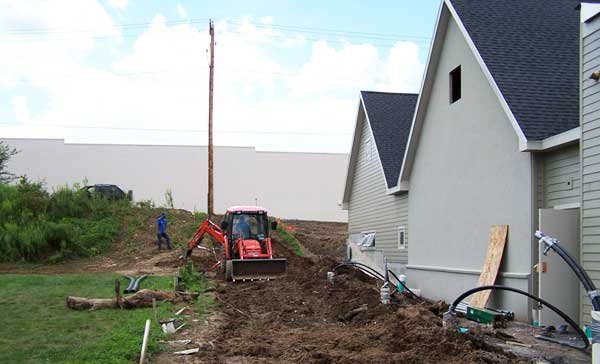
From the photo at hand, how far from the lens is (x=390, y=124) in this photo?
2492 centimetres

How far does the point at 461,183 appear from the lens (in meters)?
16.1

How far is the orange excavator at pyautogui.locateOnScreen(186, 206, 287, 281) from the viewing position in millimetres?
19125

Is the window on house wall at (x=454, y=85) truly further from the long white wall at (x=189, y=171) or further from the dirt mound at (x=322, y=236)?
the long white wall at (x=189, y=171)

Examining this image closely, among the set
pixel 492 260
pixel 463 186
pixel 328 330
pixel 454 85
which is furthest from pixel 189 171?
pixel 328 330

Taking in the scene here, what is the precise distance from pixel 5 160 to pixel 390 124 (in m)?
32.9

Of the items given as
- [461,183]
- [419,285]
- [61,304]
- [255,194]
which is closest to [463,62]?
[461,183]

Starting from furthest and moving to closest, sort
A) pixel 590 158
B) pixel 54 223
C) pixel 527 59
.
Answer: pixel 54 223 < pixel 527 59 < pixel 590 158

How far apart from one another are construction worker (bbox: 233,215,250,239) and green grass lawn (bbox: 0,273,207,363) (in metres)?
3.73

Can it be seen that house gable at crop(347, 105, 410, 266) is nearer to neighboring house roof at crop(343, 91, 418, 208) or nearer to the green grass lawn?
neighboring house roof at crop(343, 91, 418, 208)

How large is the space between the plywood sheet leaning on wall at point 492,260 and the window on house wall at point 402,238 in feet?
22.4

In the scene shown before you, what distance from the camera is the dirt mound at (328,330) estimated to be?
27.6 feet

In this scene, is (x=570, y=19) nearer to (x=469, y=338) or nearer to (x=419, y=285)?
(x=419, y=285)

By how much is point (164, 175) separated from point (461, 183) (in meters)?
36.5

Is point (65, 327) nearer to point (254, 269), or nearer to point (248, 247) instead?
point (254, 269)
